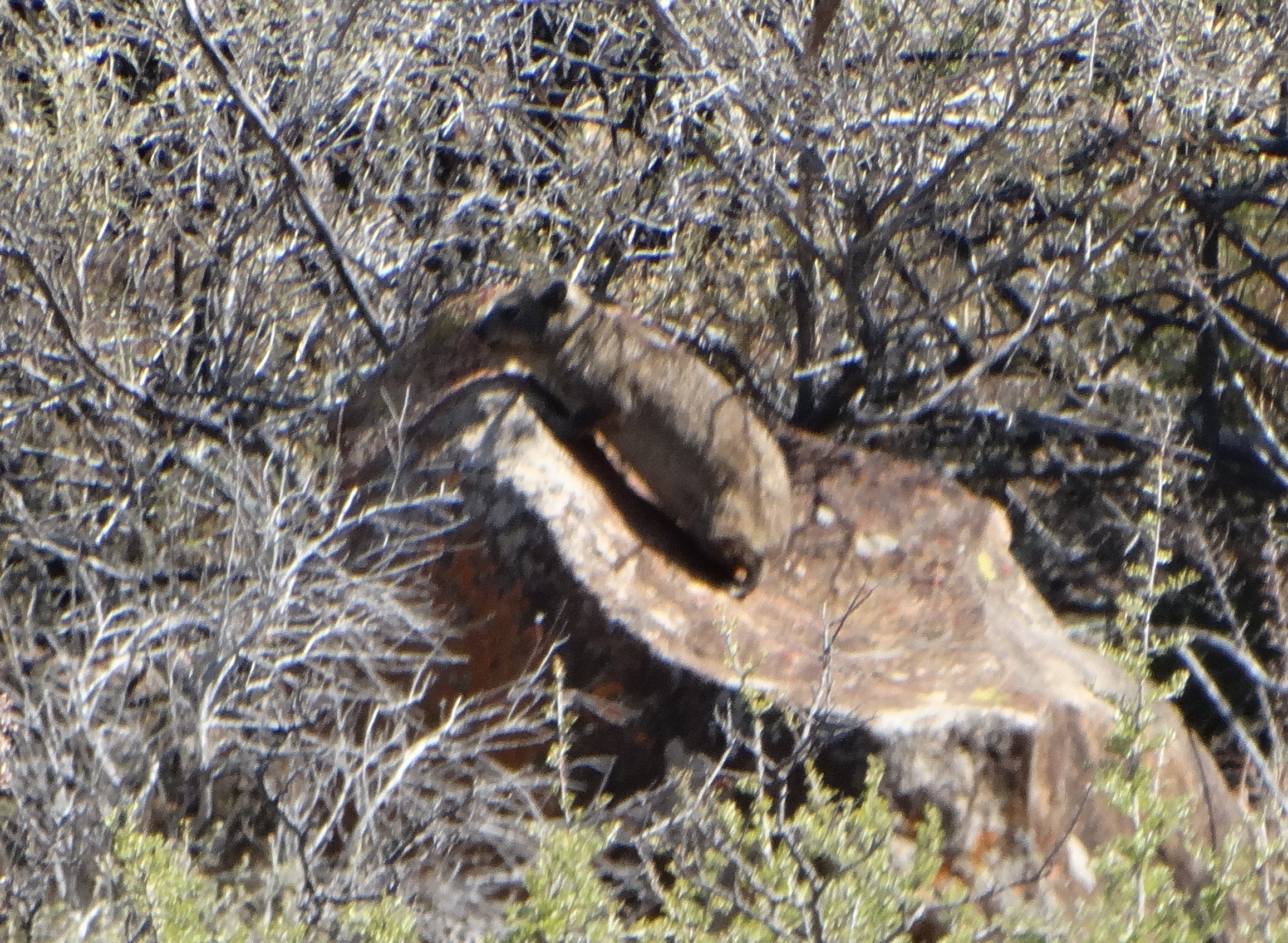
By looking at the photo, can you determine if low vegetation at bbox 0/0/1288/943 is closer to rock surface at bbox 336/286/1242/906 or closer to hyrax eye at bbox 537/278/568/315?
rock surface at bbox 336/286/1242/906

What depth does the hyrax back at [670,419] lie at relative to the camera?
4.36m

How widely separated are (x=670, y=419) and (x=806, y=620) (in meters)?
0.73

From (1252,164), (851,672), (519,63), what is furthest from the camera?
(519,63)

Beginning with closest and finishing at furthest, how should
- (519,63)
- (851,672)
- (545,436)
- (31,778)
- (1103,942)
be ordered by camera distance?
(1103,942)
(31,778)
(851,672)
(545,436)
(519,63)

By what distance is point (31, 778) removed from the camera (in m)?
3.44

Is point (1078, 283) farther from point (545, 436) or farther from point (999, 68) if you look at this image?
point (545, 436)

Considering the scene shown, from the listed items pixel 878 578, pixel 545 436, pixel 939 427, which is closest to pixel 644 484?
pixel 545 436

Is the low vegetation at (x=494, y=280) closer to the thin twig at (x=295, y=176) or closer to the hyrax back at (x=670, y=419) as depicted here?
the thin twig at (x=295, y=176)

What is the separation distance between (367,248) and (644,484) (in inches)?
84.2

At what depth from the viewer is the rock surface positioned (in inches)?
149

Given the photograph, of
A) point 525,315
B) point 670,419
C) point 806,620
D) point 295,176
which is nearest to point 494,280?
point 295,176

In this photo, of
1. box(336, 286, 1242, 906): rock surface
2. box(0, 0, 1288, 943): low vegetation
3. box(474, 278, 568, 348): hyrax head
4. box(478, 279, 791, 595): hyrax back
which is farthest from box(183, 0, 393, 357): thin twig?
box(478, 279, 791, 595): hyrax back

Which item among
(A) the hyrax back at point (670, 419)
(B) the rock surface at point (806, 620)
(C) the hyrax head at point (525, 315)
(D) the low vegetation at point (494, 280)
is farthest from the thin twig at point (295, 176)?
(A) the hyrax back at point (670, 419)

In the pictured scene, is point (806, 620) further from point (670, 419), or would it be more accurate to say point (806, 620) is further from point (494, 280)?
point (494, 280)
